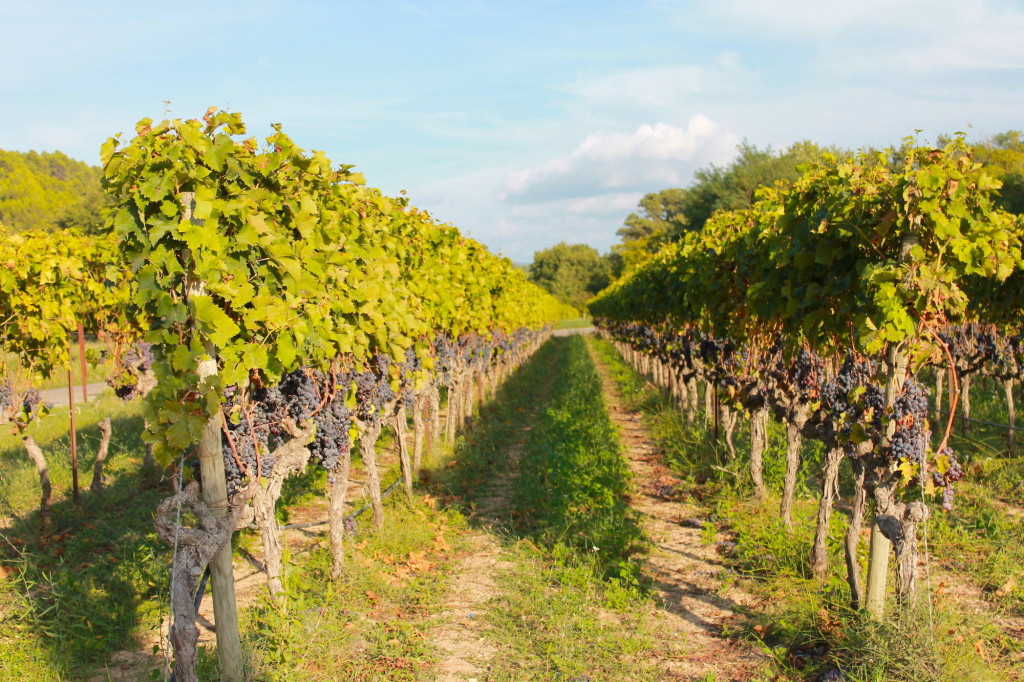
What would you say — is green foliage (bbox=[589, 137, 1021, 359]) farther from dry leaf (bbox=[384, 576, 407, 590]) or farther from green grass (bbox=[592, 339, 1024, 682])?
dry leaf (bbox=[384, 576, 407, 590])

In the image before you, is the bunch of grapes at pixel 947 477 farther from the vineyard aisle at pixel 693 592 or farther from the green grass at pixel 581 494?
the green grass at pixel 581 494

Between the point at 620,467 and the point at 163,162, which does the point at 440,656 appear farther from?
the point at 620,467

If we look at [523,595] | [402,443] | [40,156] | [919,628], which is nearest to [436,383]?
[402,443]

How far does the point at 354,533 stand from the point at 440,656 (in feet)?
6.89

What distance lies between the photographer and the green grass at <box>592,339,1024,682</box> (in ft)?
13.0

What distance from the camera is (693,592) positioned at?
18.6ft

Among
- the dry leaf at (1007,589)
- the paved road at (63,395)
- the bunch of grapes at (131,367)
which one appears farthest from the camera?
the paved road at (63,395)

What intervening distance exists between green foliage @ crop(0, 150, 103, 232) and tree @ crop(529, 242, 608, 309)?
5799 cm

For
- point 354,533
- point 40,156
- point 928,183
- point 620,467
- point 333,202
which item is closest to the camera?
point 928,183

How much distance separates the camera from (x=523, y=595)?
5.52 metres

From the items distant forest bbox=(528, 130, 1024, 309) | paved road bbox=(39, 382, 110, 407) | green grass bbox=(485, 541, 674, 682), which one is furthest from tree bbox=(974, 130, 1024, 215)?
paved road bbox=(39, 382, 110, 407)

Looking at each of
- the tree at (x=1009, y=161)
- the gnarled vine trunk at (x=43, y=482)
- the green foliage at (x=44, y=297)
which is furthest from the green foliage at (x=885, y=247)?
the tree at (x=1009, y=161)

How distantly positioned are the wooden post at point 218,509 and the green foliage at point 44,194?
40613 millimetres

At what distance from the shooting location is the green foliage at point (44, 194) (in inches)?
1684
